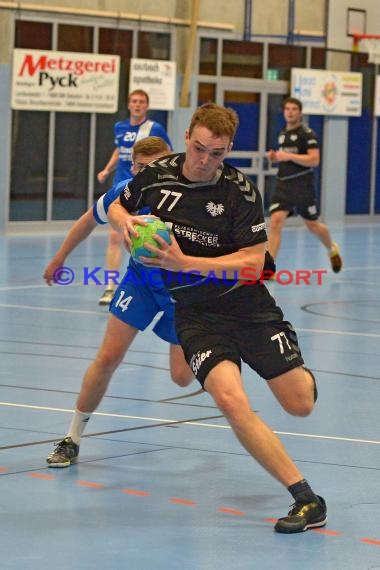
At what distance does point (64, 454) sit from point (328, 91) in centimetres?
2107

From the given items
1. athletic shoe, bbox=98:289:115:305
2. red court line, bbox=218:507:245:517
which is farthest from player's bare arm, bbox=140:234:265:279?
athletic shoe, bbox=98:289:115:305

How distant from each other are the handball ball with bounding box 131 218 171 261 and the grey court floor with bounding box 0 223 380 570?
3.94 feet

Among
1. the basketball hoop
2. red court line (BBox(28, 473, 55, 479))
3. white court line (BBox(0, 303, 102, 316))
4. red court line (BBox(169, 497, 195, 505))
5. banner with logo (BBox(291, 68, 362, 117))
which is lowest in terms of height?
red court line (BBox(169, 497, 195, 505))

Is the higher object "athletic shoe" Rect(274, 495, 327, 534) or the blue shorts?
the blue shorts

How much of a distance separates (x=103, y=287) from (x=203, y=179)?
939 cm

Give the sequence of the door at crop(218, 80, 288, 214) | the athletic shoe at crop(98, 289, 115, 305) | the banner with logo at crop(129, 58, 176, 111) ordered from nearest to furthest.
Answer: the athletic shoe at crop(98, 289, 115, 305) < the banner with logo at crop(129, 58, 176, 111) < the door at crop(218, 80, 288, 214)

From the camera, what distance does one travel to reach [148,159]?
7.14 m

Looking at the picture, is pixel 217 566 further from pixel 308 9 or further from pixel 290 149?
pixel 308 9

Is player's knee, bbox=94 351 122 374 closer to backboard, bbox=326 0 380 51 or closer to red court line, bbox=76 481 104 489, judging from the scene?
red court line, bbox=76 481 104 489

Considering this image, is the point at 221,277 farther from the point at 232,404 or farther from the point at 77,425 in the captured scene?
the point at 77,425

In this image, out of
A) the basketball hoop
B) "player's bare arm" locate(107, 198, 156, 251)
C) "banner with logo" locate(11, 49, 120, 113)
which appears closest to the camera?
"player's bare arm" locate(107, 198, 156, 251)

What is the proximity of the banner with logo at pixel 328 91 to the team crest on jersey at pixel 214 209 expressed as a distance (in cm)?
2063

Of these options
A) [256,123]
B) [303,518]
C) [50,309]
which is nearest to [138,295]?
[303,518]

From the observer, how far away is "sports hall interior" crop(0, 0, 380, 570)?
5621 mm
